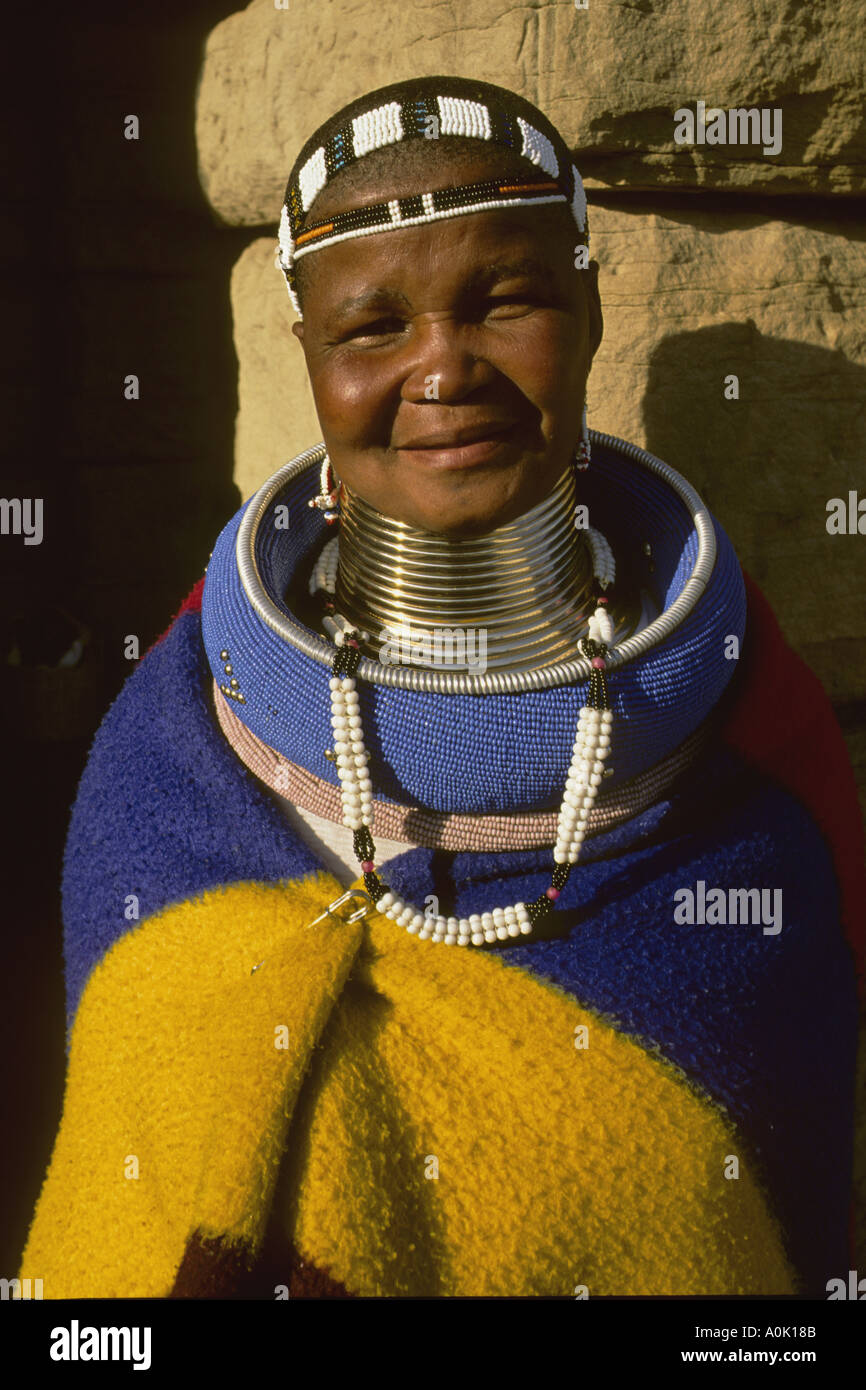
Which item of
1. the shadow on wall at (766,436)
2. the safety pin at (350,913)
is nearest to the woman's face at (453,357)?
the safety pin at (350,913)

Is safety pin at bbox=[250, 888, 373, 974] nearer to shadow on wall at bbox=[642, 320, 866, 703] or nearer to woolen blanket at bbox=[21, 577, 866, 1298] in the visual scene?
woolen blanket at bbox=[21, 577, 866, 1298]

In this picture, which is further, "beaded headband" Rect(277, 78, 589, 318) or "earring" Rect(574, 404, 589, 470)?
"earring" Rect(574, 404, 589, 470)

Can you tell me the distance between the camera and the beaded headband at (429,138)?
51.6 inches

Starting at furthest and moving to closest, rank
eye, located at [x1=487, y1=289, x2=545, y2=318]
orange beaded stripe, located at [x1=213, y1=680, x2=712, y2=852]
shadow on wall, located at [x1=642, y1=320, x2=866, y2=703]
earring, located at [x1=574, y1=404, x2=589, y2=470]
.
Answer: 1. shadow on wall, located at [x1=642, y1=320, x2=866, y2=703]
2. earring, located at [x1=574, y1=404, x2=589, y2=470]
3. orange beaded stripe, located at [x1=213, y1=680, x2=712, y2=852]
4. eye, located at [x1=487, y1=289, x2=545, y2=318]

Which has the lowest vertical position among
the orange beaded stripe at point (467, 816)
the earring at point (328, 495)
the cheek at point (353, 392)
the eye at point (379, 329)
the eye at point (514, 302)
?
the orange beaded stripe at point (467, 816)

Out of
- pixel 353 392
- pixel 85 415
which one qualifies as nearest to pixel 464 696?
pixel 353 392

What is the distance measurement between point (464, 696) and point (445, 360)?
0.42 metres

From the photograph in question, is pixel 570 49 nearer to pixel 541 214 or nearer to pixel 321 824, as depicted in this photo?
pixel 541 214

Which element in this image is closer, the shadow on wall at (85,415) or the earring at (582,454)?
the earring at (582,454)

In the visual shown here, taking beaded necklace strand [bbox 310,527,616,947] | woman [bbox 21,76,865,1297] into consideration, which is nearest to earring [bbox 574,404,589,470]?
woman [bbox 21,76,865,1297]

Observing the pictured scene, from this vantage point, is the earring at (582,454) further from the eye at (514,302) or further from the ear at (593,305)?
the eye at (514,302)

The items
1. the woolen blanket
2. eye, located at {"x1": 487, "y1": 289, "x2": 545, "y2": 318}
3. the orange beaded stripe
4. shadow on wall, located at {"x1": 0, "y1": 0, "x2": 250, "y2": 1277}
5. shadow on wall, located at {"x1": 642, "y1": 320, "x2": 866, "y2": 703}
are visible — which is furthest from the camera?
shadow on wall, located at {"x1": 0, "y1": 0, "x2": 250, "y2": 1277}

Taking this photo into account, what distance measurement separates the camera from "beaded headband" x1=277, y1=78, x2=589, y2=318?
1.31m

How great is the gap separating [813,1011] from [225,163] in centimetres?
212
